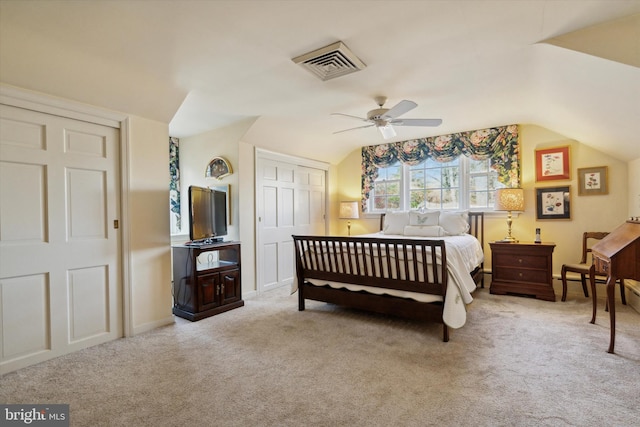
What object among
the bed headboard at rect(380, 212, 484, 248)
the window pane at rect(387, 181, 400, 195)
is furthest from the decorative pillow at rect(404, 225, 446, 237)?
the window pane at rect(387, 181, 400, 195)

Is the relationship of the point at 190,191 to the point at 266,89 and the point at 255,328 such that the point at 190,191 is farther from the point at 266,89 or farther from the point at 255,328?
the point at 255,328

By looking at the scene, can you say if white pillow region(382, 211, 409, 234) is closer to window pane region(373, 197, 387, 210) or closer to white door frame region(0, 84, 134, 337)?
window pane region(373, 197, 387, 210)

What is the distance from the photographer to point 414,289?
2.89m

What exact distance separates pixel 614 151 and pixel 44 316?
601 centimetres

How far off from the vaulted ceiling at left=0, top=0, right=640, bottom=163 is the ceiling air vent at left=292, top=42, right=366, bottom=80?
0.06 m

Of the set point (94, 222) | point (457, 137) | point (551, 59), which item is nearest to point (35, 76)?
point (94, 222)

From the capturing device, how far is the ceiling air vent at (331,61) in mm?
2307

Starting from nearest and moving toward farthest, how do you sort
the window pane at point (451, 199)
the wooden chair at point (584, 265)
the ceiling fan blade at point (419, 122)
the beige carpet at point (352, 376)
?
the beige carpet at point (352, 376) → the ceiling fan blade at point (419, 122) → the wooden chair at point (584, 265) → the window pane at point (451, 199)

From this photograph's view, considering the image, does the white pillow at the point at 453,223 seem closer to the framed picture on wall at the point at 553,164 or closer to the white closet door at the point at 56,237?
the framed picture on wall at the point at 553,164

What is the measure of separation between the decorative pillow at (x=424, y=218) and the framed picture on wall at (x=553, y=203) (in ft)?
4.52

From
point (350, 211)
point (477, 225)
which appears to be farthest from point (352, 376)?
point (350, 211)

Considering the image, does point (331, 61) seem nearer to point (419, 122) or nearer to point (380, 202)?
point (419, 122)
